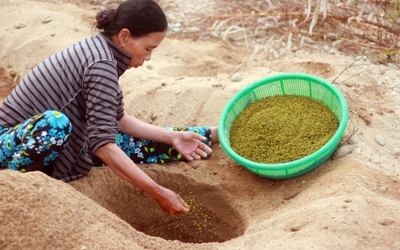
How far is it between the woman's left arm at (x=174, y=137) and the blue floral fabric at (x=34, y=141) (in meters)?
0.50

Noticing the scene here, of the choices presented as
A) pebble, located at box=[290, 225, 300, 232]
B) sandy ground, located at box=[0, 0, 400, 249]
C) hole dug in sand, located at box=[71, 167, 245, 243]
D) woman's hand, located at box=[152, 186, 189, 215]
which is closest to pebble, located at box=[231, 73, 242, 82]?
sandy ground, located at box=[0, 0, 400, 249]

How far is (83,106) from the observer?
2.51 m

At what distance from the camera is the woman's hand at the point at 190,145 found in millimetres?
2877

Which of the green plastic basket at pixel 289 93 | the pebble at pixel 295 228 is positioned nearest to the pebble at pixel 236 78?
the green plastic basket at pixel 289 93

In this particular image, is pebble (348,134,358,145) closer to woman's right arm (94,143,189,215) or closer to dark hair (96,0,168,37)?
woman's right arm (94,143,189,215)

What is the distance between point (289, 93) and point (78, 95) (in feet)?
3.74

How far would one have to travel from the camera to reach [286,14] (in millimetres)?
3971

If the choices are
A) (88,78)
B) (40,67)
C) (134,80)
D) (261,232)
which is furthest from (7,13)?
(261,232)

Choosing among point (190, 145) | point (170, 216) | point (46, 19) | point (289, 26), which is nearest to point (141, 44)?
point (190, 145)

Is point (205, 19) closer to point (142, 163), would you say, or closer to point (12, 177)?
point (142, 163)

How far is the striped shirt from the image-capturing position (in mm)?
2352

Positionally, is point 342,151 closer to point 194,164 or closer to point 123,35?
point 194,164

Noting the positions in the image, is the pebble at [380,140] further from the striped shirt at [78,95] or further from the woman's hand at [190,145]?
the striped shirt at [78,95]

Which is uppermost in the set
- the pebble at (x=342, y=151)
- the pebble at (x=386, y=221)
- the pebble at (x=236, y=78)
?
the pebble at (x=386, y=221)
